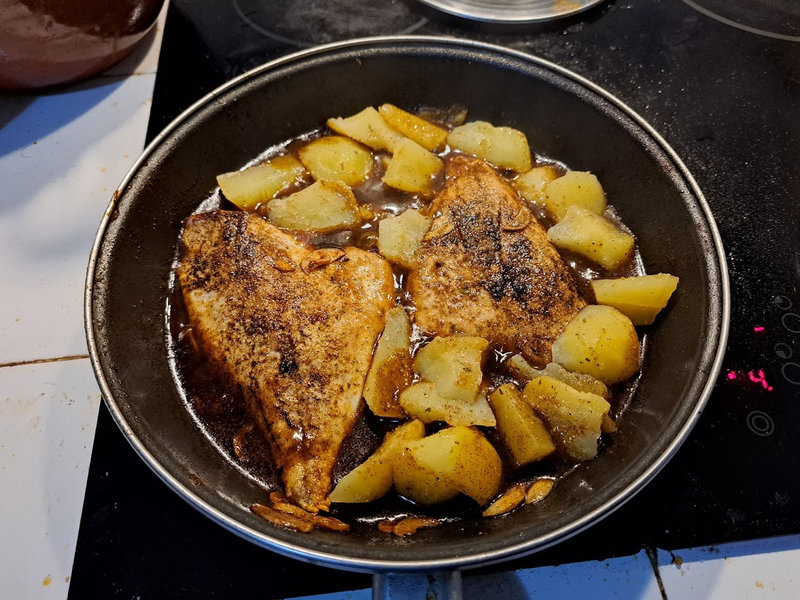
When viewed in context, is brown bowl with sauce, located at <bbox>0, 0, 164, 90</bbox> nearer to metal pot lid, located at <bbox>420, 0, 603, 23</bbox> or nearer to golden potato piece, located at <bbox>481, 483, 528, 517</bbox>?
metal pot lid, located at <bbox>420, 0, 603, 23</bbox>

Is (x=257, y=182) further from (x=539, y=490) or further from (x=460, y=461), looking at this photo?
(x=539, y=490)

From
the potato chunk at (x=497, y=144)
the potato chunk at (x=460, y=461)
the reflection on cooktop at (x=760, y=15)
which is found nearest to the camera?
the potato chunk at (x=460, y=461)

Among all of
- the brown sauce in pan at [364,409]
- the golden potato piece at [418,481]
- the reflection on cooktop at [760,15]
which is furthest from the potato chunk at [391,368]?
the reflection on cooktop at [760,15]

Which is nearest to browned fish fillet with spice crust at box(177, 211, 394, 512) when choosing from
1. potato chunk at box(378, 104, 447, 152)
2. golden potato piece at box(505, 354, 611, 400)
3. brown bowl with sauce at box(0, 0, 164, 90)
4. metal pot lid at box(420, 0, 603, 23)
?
golden potato piece at box(505, 354, 611, 400)

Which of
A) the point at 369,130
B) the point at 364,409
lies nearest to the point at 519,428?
the point at 364,409

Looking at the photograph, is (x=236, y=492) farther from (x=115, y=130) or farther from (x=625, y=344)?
(x=115, y=130)

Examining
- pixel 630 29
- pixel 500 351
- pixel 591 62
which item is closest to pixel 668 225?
pixel 500 351

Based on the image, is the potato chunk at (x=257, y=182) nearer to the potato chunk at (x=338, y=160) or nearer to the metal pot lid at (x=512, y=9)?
the potato chunk at (x=338, y=160)

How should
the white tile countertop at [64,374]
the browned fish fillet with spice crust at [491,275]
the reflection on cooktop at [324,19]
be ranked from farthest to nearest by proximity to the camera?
the reflection on cooktop at [324,19] < the browned fish fillet with spice crust at [491,275] < the white tile countertop at [64,374]
